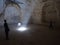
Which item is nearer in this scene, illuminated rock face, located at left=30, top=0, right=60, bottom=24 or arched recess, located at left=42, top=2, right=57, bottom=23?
illuminated rock face, located at left=30, top=0, right=60, bottom=24

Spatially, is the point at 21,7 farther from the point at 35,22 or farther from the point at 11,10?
the point at 35,22

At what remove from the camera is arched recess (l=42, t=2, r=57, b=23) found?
17.1 meters

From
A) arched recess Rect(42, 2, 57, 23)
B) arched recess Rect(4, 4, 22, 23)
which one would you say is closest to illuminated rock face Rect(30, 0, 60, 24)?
arched recess Rect(42, 2, 57, 23)

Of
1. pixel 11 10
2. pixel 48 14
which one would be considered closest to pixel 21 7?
pixel 11 10

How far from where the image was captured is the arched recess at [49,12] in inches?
674

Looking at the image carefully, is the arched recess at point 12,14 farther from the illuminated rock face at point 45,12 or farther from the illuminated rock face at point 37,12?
the illuminated rock face at point 45,12

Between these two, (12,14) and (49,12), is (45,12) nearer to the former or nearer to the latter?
(49,12)

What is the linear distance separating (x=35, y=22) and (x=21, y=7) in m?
3.05

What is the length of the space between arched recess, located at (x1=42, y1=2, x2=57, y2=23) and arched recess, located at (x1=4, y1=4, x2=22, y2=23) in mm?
3798

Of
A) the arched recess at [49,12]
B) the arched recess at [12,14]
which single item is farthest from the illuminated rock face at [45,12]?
the arched recess at [12,14]

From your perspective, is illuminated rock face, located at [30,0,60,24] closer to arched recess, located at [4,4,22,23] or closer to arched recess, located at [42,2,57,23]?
arched recess, located at [42,2,57,23]

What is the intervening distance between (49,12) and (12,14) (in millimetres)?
5649

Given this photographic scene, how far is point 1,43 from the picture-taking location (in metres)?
8.31

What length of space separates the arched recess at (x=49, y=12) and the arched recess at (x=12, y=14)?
380cm
